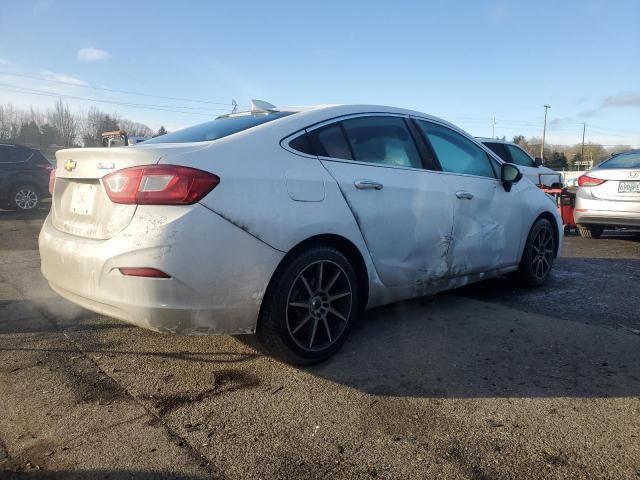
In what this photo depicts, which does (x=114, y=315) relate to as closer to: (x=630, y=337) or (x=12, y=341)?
(x=12, y=341)

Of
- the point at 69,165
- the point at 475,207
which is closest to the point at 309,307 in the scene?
the point at 69,165

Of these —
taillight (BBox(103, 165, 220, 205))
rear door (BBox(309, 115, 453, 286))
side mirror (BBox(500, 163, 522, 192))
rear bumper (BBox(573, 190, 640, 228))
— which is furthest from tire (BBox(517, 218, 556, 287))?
taillight (BBox(103, 165, 220, 205))

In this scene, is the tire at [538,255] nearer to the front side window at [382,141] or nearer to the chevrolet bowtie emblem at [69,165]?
the front side window at [382,141]

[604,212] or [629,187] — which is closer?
[629,187]

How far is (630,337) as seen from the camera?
3646 mm

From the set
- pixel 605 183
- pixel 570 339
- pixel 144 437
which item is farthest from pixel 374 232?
pixel 605 183

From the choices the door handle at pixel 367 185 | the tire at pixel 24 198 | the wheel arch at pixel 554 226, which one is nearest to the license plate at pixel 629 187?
the wheel arch at pixel 554 226

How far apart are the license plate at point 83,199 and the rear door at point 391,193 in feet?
4.36

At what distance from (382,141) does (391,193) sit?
42 centimetres

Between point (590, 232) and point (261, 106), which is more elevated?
point (261, 106)

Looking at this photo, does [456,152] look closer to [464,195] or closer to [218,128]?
[464,195]

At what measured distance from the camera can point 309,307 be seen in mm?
3064

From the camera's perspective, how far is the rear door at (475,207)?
407 cm

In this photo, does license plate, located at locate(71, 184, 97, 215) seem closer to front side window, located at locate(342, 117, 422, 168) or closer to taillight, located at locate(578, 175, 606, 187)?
front side window, located at locate(342, 117, 422, 168)
